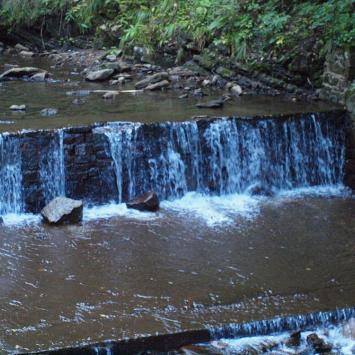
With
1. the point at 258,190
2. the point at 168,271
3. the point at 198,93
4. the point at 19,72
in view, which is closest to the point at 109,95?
the point at 198,93

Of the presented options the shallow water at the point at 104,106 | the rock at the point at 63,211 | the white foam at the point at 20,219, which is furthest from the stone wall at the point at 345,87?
the white foam at the point at 20,219

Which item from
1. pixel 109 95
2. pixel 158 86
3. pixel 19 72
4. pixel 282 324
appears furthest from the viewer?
pixel 19 72

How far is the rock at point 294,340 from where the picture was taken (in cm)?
561

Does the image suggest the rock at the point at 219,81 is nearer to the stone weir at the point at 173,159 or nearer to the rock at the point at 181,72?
the rock at the point at 181,72

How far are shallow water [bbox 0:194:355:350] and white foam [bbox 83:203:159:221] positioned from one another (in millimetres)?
34

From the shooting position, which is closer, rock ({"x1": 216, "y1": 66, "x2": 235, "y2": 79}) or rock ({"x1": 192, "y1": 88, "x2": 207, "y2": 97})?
rock ({"x1": 192, "y1": 88, "x2": 207, "y2": 97})

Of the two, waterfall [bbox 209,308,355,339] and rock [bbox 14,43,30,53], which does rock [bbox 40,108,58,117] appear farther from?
rock [bbox 14,43,30,53]

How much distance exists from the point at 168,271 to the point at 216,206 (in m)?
2.19

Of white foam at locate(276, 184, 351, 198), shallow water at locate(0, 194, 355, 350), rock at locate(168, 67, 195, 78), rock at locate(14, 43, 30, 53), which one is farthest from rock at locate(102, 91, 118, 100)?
rock at locate(14, 43, 30, 53)

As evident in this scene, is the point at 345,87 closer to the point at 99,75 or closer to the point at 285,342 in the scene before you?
the point at 99,75

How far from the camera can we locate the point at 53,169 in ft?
Answer: 27.7

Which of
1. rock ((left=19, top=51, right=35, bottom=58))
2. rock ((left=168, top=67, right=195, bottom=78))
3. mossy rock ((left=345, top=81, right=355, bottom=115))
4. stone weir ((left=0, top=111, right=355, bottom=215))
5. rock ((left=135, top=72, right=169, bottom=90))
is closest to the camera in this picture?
stone weir ((left=0, top=111, right=355, bottom=215))

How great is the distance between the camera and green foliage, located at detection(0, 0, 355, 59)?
10492 mm

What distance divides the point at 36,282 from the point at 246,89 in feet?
20.6
